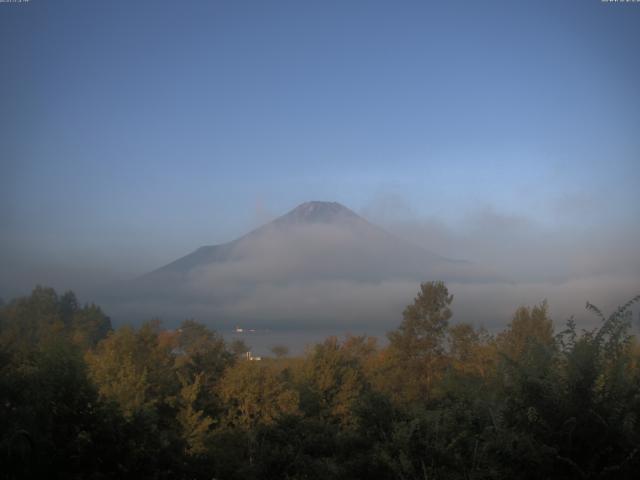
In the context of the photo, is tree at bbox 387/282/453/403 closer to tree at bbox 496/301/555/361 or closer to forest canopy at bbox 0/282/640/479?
tree at bbox 496/301/555/361

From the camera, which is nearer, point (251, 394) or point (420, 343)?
point (251, 394)

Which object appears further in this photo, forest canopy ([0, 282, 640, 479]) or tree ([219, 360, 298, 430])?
tree ([219, 360, 298, 430])

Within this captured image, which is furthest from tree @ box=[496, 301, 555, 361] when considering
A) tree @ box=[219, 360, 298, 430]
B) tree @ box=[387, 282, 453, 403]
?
tree @ box=[219, 360, 298, 430]

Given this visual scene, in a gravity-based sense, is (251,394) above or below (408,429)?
below

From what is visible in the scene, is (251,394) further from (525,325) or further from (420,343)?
(525,325)

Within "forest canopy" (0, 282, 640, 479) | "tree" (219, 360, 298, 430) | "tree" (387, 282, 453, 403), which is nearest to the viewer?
"forest canopy" (0, 282, 640, 479)

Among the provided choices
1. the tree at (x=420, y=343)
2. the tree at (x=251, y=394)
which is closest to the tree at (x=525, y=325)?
the tree at (x=420, y=343)

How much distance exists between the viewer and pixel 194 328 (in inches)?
3548

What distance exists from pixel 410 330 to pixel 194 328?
2087 inches

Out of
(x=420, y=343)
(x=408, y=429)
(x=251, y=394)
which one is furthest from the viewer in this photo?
(x=420, y=343)

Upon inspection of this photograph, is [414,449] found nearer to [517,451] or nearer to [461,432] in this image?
[461,432]

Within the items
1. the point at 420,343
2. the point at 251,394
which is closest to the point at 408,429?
the point at 251,394

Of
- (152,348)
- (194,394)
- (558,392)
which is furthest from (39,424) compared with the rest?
(152,348)

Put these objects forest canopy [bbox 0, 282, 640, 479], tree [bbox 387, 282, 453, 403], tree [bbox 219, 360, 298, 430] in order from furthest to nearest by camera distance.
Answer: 1. tree [bbox 387, 282, 453, 403]
2. tree [bbox 219, 360, 298, 430]
3. forest canopy [bbox 0, 282, 640, 479]
